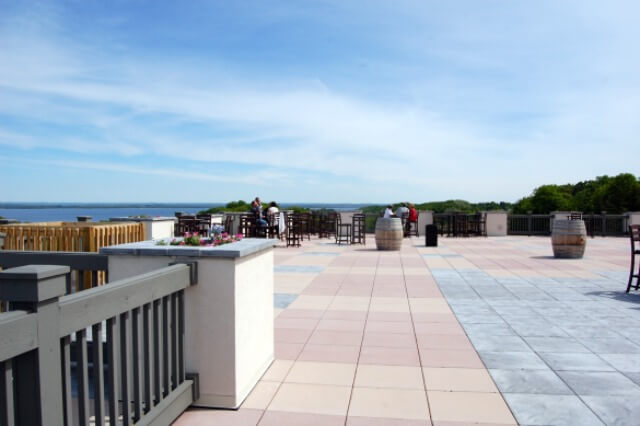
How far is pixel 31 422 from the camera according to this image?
1948 mm

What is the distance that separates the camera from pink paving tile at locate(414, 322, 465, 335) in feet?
19.5

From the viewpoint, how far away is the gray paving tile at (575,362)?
15.1ft

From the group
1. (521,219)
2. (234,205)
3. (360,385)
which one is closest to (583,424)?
(360,385)

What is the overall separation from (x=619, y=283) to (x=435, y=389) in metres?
7.22

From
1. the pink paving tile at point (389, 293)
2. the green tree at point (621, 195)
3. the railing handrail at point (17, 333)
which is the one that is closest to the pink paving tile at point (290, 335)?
the pink paving tile at point (389, 293)

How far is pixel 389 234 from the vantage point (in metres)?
16.0

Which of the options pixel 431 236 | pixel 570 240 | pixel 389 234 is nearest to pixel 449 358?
pixel 570 240

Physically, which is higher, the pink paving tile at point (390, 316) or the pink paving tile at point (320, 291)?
the pink paving tile at point (320, 291)

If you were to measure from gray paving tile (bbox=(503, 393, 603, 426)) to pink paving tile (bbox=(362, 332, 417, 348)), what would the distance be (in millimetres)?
1545

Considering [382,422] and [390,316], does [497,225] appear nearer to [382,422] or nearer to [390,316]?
[390,316]

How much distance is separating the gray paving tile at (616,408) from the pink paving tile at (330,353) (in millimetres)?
2048

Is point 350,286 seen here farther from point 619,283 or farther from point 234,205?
point 234,205

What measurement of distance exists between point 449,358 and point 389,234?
11167 millimetres

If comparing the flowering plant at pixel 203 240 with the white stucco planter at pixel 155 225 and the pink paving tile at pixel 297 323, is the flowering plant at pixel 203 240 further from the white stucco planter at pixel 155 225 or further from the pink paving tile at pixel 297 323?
the white stucco planter at pixel 155 225
